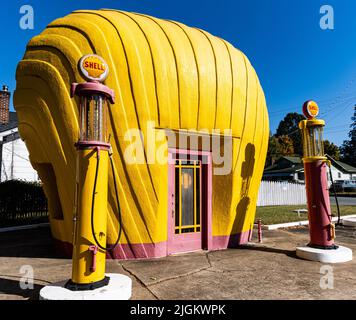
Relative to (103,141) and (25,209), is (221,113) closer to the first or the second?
(103,141)

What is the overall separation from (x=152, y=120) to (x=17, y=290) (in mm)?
3651

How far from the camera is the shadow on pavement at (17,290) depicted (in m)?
3.76

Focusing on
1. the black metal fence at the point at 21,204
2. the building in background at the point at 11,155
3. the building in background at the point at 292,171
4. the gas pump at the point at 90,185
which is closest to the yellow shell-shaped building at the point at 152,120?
the gas pump at the point at 90,185

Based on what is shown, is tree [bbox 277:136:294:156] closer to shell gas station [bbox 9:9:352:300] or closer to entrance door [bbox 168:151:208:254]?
shell gas station [bbox 9:9:352:300]

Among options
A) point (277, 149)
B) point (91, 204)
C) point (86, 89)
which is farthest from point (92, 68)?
point (277, 149)

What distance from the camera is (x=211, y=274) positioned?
468 cm

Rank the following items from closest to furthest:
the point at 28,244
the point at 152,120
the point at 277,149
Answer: the point at 152,120 → the point at 28,244 → the point at 277,149

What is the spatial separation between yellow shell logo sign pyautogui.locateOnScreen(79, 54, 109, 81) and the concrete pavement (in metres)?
3.05

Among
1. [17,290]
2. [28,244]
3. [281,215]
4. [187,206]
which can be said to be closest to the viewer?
[17,290]

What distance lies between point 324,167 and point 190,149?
9.89 ft

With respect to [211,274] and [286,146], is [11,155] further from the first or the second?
[286,146]

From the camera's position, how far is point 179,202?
613 centimetres

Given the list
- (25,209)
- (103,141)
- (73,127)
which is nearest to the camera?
(103,141)
